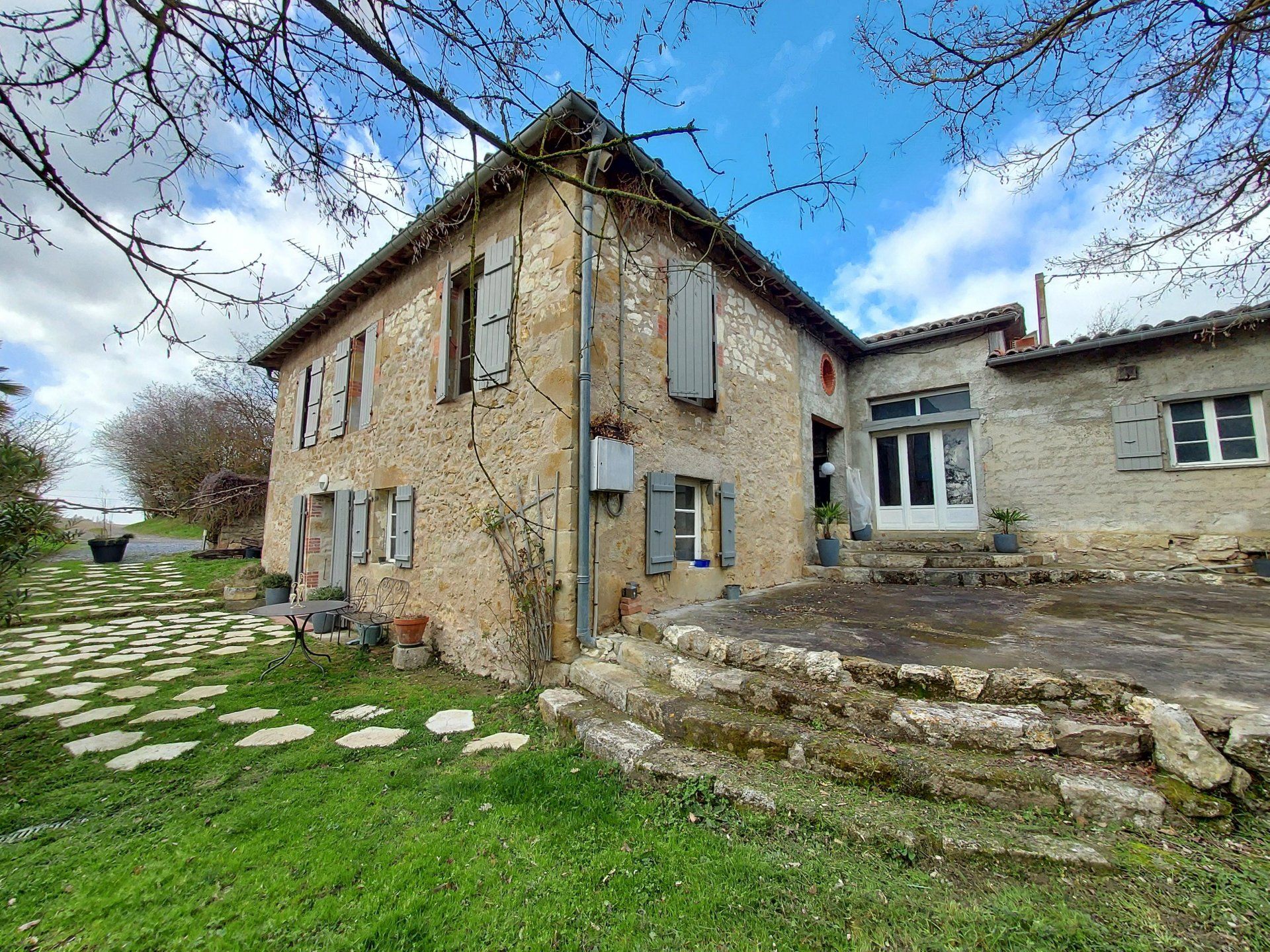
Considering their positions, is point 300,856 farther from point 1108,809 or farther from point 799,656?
point 1108,809

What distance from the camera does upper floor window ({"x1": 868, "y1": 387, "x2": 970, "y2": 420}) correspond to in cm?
830

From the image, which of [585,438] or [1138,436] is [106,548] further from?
[1138,436]

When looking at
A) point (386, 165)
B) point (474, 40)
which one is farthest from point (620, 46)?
point (386, 165)

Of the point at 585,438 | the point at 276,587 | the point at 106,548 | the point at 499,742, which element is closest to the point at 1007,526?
the point at 585,438

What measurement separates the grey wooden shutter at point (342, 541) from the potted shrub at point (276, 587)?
6.39ft

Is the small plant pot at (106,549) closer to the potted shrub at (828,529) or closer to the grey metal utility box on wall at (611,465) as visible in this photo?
the grey metal utility box on wall at (611,465)

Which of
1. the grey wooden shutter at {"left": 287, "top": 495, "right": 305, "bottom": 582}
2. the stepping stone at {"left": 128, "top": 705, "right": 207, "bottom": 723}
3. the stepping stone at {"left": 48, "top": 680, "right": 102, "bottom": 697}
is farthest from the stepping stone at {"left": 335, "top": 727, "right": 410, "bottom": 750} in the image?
the grey wooden shutter at {"left": 287, "top": 495, "right": 305, "bottom": 582}

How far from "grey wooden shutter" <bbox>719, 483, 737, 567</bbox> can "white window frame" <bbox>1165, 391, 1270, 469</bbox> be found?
6029 mm

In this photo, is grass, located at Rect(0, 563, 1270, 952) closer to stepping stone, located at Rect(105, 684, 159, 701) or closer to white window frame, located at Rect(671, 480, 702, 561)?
stepping stone, located at Rect(105, 684, 159, 701)

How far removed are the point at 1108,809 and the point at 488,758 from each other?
2998 mm

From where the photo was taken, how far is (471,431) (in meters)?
4.00

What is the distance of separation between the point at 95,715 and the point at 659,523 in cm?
450

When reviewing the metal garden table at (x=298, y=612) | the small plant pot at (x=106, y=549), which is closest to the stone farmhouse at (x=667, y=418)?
the metal garden table at (x=298, y=612)

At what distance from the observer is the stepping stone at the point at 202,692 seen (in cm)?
408
